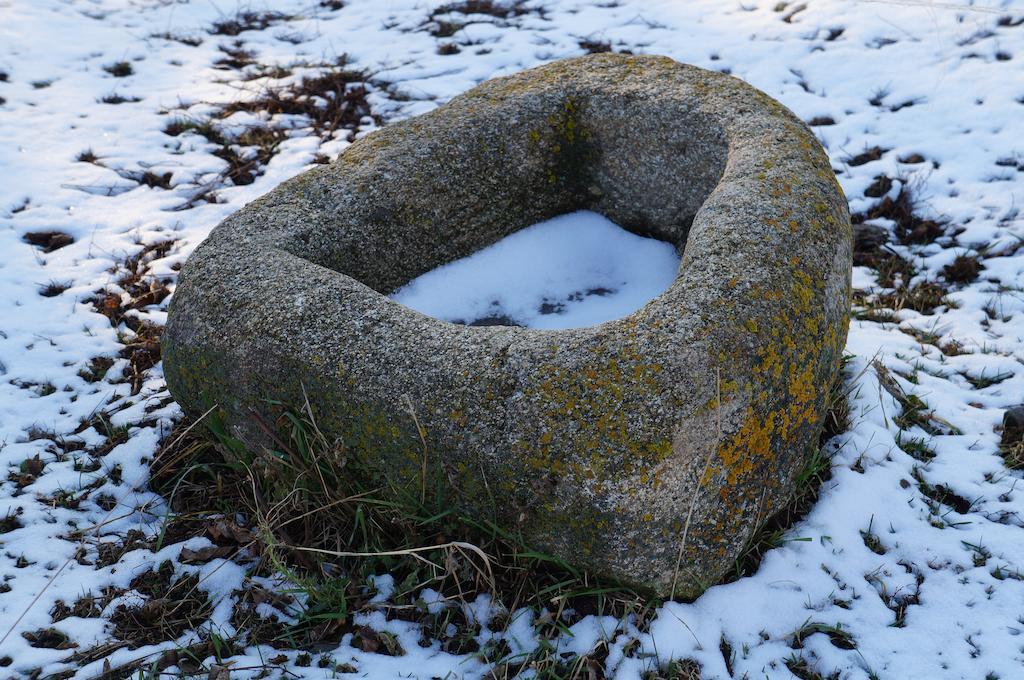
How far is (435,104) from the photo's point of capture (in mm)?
5484

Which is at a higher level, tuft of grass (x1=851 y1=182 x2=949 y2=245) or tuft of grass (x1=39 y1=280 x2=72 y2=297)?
tuft of grass (x1=851 y1=182 x2=949 y2=245)

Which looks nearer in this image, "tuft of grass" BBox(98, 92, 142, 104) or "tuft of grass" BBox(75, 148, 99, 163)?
"tuft of grass" BBox(75, 148, 99, 163)

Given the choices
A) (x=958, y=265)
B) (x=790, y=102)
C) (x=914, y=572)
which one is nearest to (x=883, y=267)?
(x=958, y=265)

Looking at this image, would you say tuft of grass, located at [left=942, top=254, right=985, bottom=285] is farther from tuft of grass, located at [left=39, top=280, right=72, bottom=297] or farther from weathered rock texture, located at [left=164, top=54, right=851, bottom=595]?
tuft of grass, located at [left=39, top=280, right=72, bottom=297]

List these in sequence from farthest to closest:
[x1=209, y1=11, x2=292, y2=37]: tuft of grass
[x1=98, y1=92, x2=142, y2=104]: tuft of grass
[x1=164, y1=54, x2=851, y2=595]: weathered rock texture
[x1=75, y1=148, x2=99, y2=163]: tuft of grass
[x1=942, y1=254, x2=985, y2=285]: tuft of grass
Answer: [x1=209, y1=11, x2=292, y2=37]: tuft of grass, [x1=98, y1=92, x2=142, y2=104]: tuft of grass, [x1=75, y1=148, x2=99, y2=163]: tuft of grass, [x1=942, y1=254, x2=985, y2=285]: tuft of grass, [x1=164, y1=54, x2=851, y2=595]: weathered rock texture

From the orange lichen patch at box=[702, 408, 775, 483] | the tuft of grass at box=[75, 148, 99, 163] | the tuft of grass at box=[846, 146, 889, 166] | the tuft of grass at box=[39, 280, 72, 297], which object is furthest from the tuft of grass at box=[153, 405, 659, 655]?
the tuft of grass at box=[846, 146, 889, 166]

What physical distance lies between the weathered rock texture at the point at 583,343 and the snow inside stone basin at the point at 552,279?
127 mm

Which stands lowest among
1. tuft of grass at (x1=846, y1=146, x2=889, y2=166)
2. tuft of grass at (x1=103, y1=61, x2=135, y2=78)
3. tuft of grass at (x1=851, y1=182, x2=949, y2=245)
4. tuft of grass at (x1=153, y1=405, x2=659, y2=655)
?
tuft of grass at (x1=153, y1=405, x2=659, y2=655)

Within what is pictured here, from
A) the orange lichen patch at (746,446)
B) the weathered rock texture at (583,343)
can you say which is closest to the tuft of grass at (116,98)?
the weathered rock texture at (583,343)

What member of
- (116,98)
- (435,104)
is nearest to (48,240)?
(116,98)

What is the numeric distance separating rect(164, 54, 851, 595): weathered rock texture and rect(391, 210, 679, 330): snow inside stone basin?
0.13 metres

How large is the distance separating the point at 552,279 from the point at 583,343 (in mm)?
1067

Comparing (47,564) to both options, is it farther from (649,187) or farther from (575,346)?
(649,187)

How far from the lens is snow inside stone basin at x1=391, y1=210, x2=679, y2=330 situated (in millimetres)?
3277
